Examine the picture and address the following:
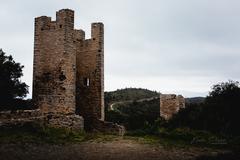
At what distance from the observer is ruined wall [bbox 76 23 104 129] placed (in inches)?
1129

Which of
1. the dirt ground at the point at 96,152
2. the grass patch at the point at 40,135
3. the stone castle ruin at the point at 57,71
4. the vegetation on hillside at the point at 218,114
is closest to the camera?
the dirt ground at the point at 96,152

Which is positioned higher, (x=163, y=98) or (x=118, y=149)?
(x=163, y=98)

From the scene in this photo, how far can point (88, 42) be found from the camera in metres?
29.3

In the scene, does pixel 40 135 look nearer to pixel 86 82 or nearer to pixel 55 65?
pixel 55 65

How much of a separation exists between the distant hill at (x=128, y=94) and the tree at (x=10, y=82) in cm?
2797

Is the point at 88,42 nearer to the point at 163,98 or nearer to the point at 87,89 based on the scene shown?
the point at 87,89

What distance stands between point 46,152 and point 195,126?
18738mm

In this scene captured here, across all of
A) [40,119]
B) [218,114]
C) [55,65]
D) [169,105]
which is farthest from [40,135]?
[169,105]

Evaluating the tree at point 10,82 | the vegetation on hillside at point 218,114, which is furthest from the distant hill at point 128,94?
the tree at point 10,82

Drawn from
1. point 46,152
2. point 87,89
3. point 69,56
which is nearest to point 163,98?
point 87,89

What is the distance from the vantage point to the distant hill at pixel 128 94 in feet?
196

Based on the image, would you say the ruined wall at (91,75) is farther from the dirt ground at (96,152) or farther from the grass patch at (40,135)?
the dirt ground at (96,152)

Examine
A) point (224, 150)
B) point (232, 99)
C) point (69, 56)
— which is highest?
point (69, 56)

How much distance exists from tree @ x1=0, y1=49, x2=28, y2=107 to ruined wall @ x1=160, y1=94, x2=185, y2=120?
46.6 ft
